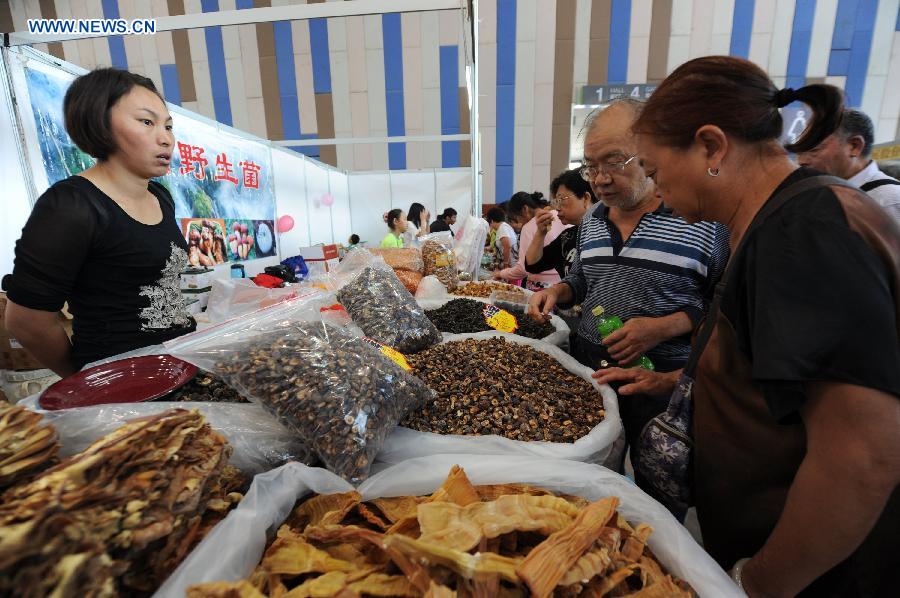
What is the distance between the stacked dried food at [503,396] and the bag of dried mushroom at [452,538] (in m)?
0.20

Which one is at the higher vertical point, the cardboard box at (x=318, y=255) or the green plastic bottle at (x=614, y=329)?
the green plastic bottle at (x=614, y=329)

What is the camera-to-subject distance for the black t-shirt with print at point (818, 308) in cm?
52

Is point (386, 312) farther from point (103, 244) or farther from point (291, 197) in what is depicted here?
point (291, 197)

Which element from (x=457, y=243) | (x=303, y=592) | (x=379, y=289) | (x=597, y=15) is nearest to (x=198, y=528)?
(x=303, y=592)

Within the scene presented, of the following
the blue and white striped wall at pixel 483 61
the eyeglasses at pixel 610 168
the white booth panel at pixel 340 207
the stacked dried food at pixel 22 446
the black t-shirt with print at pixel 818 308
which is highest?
the blue and white striped wall at pixel 483 61

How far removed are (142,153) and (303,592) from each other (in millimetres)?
1272

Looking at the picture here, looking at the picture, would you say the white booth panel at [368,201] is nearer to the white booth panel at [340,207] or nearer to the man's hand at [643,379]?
the white booth panel at [340,207]

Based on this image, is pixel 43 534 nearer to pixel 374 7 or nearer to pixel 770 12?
pixel 374 7

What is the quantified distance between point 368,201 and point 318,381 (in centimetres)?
796

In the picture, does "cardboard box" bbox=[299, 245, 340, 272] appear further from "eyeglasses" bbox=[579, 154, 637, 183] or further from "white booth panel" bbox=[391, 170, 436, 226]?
"white booth panel" bbox=[391, 170, 436, 226]

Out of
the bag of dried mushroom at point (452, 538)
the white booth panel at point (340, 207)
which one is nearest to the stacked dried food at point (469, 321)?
the bag of dried mushroom at point (452, 538)

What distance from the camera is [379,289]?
154 cm

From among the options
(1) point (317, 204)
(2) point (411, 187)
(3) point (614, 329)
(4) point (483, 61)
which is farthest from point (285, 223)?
(4) point (483, 61)

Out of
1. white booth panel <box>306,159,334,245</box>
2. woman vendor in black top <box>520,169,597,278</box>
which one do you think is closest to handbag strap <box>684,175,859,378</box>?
woman vendor in black top <box>520,169,597,278</box>
